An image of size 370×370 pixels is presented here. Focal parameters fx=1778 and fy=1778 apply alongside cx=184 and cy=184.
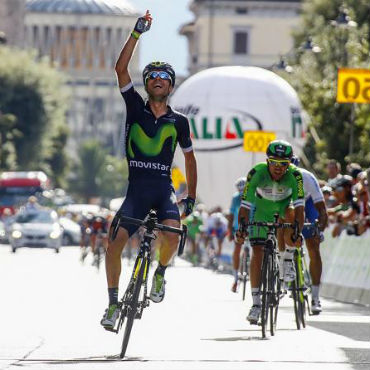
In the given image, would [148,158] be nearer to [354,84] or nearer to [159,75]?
[159,75]

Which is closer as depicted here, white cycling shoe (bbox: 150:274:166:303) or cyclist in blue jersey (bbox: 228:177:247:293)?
white cycling shoe (bbox: 150:274:166:303)

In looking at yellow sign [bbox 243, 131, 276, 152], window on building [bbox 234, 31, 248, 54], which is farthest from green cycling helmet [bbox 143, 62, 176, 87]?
window on building [bbox 234, 31, 248, 54]

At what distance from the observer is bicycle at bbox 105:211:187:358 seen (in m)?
12.3

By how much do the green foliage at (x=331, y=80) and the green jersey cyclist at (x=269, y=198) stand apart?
81.0ft

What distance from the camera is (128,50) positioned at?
12812mm

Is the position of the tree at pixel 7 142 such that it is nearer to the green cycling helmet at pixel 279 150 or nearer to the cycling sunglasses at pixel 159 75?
the green cycling helmet at pixel 279 150

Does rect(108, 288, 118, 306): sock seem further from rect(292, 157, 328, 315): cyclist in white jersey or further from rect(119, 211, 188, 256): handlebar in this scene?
rect(292, 157, 328, 315): cyclist in white jersey

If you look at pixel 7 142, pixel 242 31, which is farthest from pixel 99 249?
pixel 242 31

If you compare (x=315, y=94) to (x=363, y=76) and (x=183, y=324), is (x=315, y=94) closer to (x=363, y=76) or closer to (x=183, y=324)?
(x=363, y=76)

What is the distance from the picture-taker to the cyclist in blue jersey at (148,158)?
12.8 m

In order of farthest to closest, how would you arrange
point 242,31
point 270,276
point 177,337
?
point 242,31 < point 270,276 < point 177,337

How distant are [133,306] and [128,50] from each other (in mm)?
1889

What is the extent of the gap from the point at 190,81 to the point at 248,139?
14.7 m

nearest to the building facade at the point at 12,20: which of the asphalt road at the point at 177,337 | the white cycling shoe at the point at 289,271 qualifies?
the asphalt road at the point at 177,337
